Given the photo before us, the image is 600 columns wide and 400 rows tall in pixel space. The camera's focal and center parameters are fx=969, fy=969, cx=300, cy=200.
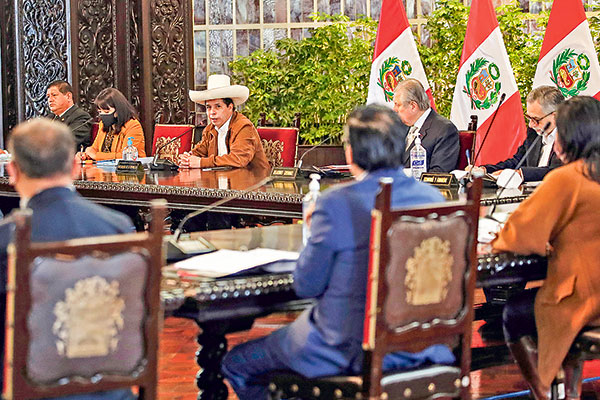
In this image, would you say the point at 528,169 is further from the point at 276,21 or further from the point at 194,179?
the point at 276,21

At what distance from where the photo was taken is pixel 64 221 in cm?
→ 202

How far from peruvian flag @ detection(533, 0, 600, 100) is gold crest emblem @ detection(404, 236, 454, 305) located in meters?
4.61

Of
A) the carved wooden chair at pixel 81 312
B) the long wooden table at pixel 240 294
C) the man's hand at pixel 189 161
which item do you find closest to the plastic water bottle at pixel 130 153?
the man's hand at pixel 189 161

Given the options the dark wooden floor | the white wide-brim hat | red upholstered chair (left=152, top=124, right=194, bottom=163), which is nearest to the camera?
the dark wooden floor

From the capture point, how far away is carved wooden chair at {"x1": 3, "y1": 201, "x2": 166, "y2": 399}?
1823 mm

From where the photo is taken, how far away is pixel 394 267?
7.19ft

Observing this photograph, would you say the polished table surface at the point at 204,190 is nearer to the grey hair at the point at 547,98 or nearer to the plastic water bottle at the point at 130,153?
the plastic water bottle at the point at 130,153

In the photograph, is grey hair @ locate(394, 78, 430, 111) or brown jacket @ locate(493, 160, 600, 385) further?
grey hair @ locate(394, 78, 430, 111)

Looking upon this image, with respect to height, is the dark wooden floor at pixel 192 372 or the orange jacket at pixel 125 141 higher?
the orange jacket at pixel 125 141

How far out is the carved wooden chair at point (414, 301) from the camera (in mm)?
2182

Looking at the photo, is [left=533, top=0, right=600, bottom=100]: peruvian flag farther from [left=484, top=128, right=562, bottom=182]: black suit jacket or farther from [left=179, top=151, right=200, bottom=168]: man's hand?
[left=179, top=151, right=200, bottom=168]: man's hand

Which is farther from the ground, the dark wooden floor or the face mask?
the face mask

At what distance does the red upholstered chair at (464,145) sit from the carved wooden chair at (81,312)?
3.38 meters

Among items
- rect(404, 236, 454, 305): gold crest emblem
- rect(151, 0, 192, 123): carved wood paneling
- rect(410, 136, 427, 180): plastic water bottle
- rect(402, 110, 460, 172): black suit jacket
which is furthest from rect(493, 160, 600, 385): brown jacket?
rect(151, 0, 192, 123): carved wood paneling
